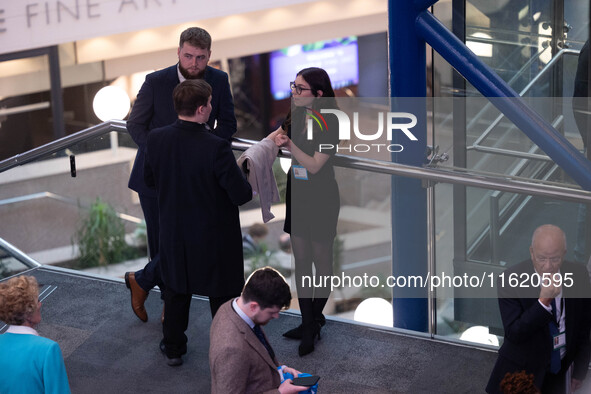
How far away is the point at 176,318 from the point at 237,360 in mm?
1472

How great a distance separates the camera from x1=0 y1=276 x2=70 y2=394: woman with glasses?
3.43 metres

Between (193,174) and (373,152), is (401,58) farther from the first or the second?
(193,174)

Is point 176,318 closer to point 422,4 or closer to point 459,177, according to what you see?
point 459,177

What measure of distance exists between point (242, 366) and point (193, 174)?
4.41ft

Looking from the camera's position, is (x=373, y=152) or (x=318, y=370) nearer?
(x=318, y=370)

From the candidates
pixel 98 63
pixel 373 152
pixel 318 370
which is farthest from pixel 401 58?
pixel 98 63

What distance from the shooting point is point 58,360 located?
11.4ft

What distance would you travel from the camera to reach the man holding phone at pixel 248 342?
3260 millimetres

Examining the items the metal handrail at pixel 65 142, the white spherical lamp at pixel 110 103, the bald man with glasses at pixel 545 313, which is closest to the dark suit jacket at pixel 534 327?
the bald man with glasses at pixel 545 313

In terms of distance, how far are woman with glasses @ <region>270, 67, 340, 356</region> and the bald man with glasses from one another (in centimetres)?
118

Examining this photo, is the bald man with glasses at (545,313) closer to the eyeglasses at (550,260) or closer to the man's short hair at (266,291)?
the eyeglasses at (550,260)

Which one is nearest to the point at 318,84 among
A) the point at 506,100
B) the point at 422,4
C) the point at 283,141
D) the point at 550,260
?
the point at 283,141

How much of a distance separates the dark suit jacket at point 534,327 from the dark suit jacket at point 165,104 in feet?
5.99

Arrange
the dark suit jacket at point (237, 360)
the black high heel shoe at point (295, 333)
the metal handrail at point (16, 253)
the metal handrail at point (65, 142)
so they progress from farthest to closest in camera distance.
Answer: the metal handrail at point (16, 253) < the metal handrail at point (65, 142) < the black high heel shoe at point (295, 333) < the dark suit jacket at point (237, 360)
